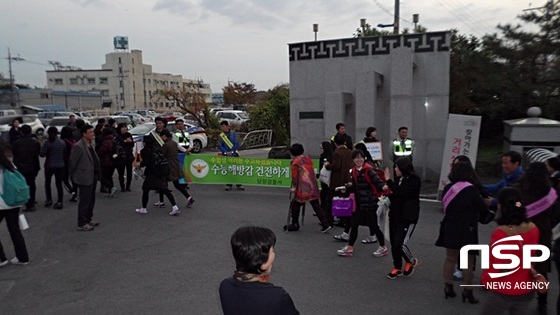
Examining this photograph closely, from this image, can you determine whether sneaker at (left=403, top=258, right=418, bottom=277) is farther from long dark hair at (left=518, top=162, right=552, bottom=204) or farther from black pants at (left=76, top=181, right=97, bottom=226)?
black pants at (left=76, top=181, right=97, bottom=226)

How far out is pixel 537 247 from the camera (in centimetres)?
367

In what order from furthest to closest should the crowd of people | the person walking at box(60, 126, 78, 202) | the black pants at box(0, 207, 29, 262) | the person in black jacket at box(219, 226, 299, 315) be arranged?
the person walking at box(60, 126, 78, 202) < the black pants at box(0, 207, 29, 262) < the crowd of people < the person in black jacket at box(219, 226, 299, 315)

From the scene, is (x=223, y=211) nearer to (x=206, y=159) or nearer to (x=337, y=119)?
(x=206, y=159)

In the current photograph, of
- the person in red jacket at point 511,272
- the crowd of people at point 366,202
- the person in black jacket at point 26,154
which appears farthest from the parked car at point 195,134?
the person in red jacket at point 511,272

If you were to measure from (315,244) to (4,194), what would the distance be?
4.64m

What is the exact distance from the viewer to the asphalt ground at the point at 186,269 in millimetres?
4949

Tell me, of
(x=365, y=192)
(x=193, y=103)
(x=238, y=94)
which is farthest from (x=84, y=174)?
(x=238, y=94)

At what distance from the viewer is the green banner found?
35.7 ft

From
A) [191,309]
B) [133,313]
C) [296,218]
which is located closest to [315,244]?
[296,218]

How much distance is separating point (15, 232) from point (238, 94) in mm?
40082

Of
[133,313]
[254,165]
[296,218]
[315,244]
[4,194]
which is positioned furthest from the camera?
[254,165]

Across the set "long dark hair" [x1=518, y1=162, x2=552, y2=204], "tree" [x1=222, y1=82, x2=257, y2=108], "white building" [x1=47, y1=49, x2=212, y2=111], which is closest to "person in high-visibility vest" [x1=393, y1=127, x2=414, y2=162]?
"long dark hair" [x1=518, y1=162, x2=552, y2=204]

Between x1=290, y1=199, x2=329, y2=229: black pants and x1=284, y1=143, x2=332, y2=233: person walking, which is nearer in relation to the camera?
x1=284, y1=143, x2=332, y2=233: person walking

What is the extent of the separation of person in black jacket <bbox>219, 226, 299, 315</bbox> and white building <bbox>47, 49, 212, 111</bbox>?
300 ft
